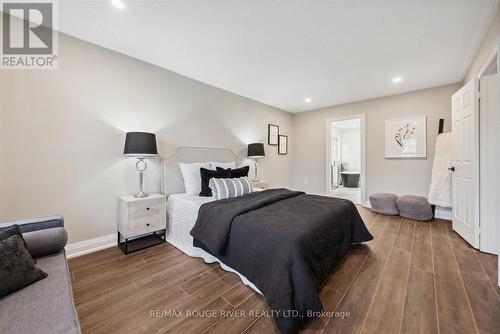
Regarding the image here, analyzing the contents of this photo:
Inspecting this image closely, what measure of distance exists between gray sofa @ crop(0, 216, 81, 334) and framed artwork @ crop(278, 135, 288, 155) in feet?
15.1

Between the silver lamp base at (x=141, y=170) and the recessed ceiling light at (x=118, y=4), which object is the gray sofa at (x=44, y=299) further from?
the recessed ceiling light at (x=118, y=4)

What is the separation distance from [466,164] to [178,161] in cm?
407

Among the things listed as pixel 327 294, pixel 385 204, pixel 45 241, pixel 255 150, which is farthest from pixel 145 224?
pixel 385 204

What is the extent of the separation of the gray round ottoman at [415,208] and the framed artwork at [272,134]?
2.91 meters

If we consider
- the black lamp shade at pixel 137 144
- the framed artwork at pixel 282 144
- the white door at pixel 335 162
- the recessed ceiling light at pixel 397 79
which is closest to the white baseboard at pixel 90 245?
the black lamp shade at pixel 137 144

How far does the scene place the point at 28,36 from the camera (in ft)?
6.76

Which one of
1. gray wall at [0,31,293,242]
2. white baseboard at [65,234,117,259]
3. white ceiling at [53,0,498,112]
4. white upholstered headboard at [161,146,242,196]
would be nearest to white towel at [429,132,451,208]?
white ceiling at [53,0,498,112]

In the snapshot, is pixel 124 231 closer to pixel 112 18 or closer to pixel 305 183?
pixel 112 18

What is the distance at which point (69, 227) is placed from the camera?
227 cm

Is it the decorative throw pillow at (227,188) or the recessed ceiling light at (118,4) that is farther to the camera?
the decorative throw pillow at (227,188)

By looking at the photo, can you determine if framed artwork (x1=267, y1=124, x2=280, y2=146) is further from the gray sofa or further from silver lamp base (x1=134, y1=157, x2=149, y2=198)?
the gray sofa

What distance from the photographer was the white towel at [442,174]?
3.32 metres

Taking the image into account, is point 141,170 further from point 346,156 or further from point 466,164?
point 346,156

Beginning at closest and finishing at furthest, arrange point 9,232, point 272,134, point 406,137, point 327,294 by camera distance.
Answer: point 9,232, point 327,294, point 406,137, point 272,134
